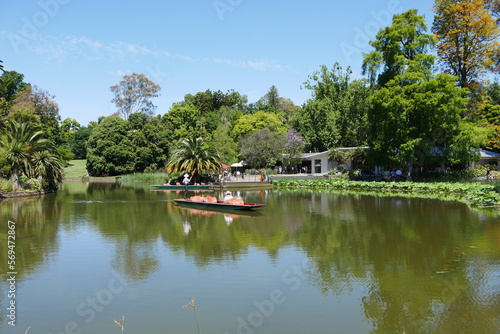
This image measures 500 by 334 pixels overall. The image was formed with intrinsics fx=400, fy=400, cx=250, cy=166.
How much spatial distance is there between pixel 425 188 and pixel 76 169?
2467 inches

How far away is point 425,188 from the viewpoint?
28.4 m

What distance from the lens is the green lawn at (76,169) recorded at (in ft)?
223

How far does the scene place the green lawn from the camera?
67938 millimetres

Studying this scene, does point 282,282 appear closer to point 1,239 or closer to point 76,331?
point 76,331

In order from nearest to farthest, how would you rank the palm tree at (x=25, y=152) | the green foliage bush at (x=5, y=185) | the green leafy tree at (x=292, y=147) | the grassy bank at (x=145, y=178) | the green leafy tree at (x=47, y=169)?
the green foliage bush at (x=5, y=185)
the palm tree at (x=25, y=152)
the green leafy tree at (x=47, y=169)
the green leafy tree at (x=292, y=147)
the grassy bank at (x=145, y=178)

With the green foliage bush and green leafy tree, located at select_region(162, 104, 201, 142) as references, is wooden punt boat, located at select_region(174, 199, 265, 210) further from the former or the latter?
green leafy tree, located at select_region(162, 104, 201, 142)

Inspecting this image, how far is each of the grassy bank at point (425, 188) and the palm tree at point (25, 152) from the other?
20.6m

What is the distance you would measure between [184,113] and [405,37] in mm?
37964

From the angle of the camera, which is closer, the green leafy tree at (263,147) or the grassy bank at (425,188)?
the grassy bank at (425,188)

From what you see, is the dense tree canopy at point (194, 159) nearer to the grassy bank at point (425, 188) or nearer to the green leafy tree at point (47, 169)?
the grassy bank at point (425, 188)

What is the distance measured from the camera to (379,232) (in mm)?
14148

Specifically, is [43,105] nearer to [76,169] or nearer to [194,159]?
[76,169]

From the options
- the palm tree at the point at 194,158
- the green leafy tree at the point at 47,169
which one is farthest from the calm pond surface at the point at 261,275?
the palm tree at the point at 194,158

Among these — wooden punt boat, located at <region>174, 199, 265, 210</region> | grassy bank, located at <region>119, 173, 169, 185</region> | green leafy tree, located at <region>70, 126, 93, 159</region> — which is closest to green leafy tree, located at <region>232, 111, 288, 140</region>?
grassy bank, located at <region>119, 173, 169, 185</region>
